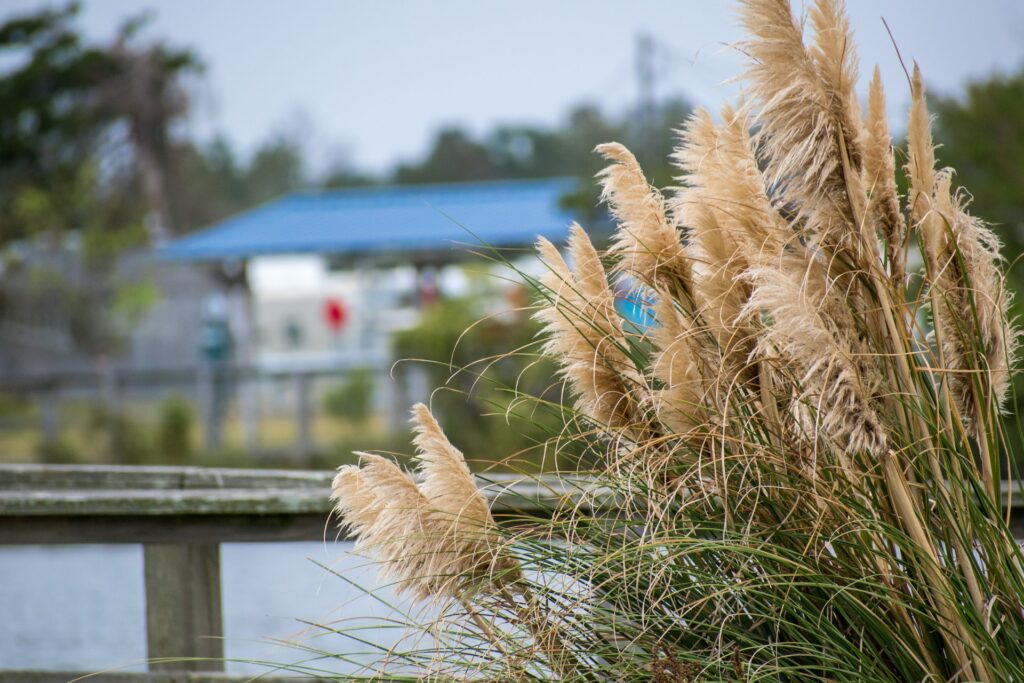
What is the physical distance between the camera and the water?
6.10 metres

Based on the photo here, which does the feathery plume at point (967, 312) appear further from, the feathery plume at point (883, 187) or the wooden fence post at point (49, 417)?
the wooden fence post at point (49, 417)

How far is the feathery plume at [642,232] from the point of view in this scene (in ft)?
5.86

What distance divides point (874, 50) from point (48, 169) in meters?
27.7

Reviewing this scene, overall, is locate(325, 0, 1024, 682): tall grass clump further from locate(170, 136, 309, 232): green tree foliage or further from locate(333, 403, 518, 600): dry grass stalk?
locate(170, 136, 309, 232): green tree foliage

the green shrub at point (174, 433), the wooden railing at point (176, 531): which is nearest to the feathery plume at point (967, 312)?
the wooden railing at point (176, 531)

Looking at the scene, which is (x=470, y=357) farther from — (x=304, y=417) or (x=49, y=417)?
(x=49, y=417)

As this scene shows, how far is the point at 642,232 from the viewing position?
1790mm

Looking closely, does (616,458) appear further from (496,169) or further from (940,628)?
(496,169)

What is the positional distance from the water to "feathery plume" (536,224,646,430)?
2265 millimetres

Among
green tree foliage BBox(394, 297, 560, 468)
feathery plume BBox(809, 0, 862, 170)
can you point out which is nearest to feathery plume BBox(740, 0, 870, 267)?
feathery plume BBox(809, 0, 862, 170)

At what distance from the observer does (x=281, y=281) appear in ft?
72.0

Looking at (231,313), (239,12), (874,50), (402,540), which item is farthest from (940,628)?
(239,12)

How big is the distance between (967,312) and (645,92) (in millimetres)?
18859

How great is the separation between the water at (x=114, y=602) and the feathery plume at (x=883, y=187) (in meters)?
2.64
